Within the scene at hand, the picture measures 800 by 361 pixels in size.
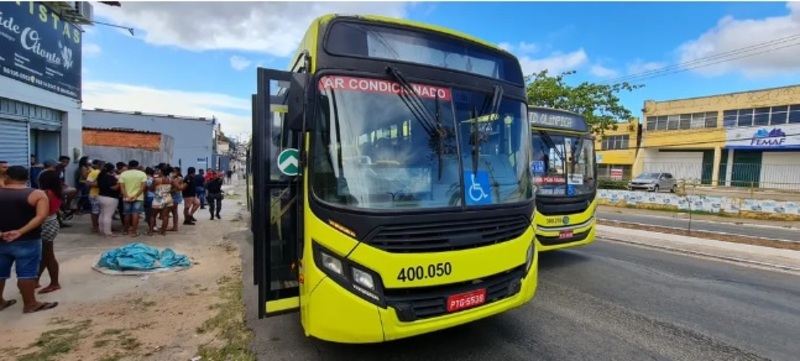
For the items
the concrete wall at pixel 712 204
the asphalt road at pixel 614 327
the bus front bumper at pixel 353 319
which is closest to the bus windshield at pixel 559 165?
the asphalt road at pixel 614 327

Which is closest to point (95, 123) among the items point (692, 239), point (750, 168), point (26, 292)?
point (26, 292)

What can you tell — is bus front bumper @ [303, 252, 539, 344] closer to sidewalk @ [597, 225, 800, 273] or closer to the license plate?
the license plate

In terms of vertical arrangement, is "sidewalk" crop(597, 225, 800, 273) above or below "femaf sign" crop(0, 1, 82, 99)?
below

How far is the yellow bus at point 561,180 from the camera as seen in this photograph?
6793 millimetres

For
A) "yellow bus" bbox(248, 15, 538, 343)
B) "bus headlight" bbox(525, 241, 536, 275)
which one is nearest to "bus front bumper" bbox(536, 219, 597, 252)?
"bus headlight" bbox(525, 241, 536, 275)

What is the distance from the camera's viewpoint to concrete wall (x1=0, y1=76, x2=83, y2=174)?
8.84m

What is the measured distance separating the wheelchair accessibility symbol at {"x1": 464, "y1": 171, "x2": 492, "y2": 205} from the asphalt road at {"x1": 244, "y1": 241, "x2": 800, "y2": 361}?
4.83 ft

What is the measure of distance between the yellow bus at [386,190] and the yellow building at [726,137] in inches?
1087

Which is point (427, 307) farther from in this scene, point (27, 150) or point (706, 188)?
point (706, 188)

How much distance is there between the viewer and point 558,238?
6.84 m

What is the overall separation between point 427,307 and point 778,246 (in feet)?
38.6

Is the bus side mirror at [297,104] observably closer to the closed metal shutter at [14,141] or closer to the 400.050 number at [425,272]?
the 400.050 number at [425,272]

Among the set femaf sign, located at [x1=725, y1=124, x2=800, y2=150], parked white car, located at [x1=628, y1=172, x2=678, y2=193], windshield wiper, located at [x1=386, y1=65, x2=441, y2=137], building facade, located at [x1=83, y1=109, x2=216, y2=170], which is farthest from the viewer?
femaf sign, located at [x1=725, y1=124, x2=800, y2=150]

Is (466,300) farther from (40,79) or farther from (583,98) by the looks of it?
(583,98)
